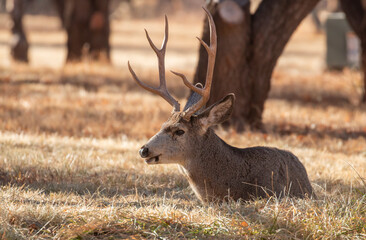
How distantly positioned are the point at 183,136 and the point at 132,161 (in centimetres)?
204

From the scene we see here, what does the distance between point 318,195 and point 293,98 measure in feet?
24.0

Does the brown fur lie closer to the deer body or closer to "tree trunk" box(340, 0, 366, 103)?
the deer body

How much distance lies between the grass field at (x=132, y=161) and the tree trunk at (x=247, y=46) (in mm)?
586

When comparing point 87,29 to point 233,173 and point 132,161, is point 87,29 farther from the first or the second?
point 233,173

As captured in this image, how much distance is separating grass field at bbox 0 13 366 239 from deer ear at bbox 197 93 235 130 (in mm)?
732

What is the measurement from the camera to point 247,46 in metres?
9.06

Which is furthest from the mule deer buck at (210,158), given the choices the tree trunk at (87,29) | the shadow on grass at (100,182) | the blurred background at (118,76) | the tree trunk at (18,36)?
the tree trunk at (18,36)

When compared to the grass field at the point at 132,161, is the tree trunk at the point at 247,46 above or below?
above

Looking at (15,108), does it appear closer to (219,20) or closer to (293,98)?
(219,20)

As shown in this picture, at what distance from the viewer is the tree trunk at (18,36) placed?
1780 cm

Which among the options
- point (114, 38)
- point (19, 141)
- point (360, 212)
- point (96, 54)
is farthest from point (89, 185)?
point (114, 38)

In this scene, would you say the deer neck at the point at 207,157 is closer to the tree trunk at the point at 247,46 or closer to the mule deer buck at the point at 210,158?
the mule deer buck at the point at 210,158

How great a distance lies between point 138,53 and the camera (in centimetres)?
2608

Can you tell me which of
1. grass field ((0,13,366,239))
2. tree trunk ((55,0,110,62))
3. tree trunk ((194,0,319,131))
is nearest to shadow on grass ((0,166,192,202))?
grass field ((0,13,366,239))
